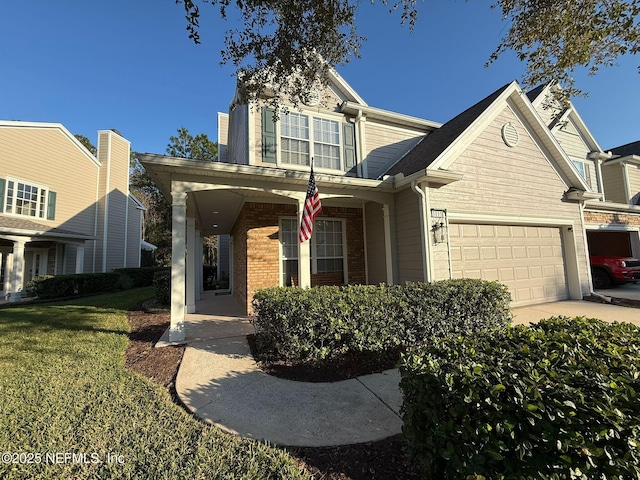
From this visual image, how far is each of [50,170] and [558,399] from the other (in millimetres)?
20775

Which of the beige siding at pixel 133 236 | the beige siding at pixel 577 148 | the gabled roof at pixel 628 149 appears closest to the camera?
the beige siding at pixel 577 148

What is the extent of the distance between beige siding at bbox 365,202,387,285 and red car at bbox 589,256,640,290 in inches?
385

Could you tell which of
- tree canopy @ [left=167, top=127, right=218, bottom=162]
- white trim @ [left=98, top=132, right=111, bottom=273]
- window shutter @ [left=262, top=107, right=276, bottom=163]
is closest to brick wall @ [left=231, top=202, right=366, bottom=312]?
window shutter @ [left=262, top=107, right=276, bottom=163]

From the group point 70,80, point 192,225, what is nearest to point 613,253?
point 192,225

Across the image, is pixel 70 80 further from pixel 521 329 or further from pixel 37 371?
pixel 521 329

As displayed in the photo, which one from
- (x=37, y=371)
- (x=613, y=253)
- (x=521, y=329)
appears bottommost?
(x=37, y=371)

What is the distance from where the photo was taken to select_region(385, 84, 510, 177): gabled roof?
310 inches

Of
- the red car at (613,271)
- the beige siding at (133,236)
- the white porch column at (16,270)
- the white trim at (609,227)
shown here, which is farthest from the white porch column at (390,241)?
the beige siding at (133,236)

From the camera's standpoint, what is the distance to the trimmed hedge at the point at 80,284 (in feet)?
42.6

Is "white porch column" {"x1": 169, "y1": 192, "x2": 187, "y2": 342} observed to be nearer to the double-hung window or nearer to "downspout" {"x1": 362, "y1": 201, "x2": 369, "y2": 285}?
the double-hung window

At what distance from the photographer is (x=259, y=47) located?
5.59 m

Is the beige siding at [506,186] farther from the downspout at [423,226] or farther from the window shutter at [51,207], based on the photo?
the window shutter at [51,207]

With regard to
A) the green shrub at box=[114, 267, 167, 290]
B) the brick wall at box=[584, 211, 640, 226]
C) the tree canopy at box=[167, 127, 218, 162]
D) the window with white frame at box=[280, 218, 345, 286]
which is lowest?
the green shrub at box=[114, 267, 167, 290]

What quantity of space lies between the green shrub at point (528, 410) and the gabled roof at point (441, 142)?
20.3ft
